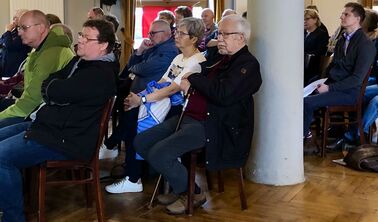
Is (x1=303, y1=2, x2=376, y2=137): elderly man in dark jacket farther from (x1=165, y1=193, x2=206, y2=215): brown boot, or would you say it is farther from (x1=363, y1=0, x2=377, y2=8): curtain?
(x1=363, y1=0, x2=377, y2=8): curtain

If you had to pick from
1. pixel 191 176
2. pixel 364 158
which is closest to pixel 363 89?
pixel 364 158

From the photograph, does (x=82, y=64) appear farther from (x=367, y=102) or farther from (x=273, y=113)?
(x=367, y=102)

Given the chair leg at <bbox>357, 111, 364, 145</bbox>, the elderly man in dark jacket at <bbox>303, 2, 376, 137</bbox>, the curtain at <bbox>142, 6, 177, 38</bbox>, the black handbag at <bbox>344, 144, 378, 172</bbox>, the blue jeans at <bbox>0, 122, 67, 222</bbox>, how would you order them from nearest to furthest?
the blue jeans at <bbox>0, 122, 67, 222</bbox>
the black handbag at <bbox>344, 144, 378, 172</bbox>
the elderly man in dark jacket at <bbox>303, 2, 376, 137</bbox>
the chair leg at <bbox>357, 111, 364, 145</bbox>
the curtain at <bbox>142, 6, 177, 38</bbox>

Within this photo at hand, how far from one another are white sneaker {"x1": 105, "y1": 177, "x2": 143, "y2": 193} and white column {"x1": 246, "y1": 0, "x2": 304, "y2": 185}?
0.87m

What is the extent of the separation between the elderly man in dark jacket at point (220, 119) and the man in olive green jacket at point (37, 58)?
27.8 inches

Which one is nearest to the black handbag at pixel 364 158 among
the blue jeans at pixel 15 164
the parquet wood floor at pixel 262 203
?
the parquet wood floor at pixel 262 203

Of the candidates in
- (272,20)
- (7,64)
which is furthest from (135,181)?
(7,64)

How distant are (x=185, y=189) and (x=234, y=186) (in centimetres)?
72

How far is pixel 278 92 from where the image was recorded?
390 cm

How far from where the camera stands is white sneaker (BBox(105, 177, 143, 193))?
3793mm

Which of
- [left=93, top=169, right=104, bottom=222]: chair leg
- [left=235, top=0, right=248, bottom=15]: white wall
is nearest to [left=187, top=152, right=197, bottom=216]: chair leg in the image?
[left=93, top=169, right=104, bottom=222]: chair leg

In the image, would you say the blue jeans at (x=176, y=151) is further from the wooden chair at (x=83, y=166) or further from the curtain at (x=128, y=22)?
the curtain at (x=128, y=22)

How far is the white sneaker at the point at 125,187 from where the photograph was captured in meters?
3.79

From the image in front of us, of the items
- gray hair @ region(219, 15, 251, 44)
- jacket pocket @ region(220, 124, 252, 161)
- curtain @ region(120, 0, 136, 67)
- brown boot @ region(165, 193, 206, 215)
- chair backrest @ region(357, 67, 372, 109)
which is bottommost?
brown boot @ region(165, 193, 206, 215)
